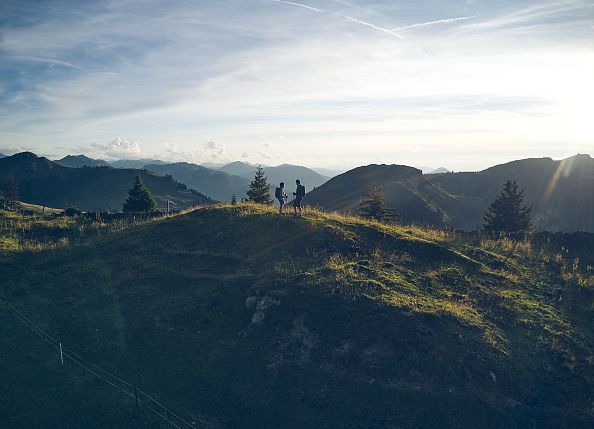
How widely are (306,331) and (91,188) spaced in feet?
631

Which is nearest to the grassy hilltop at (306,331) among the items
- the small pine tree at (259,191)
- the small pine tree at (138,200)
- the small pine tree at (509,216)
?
the small pine tree at (509,216)

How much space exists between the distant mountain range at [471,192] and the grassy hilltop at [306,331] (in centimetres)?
7021

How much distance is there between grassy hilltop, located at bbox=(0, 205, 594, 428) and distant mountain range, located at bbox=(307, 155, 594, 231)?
70212 millimetres

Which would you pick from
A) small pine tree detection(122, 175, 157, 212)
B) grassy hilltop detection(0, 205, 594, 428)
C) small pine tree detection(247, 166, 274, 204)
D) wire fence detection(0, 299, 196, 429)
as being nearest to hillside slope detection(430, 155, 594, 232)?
small pine tree detection(247, 166, 274, 204)

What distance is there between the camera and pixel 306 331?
688 inches

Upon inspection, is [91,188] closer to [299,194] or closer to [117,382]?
[299,194]

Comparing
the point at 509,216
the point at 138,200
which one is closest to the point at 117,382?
the point at 138,200

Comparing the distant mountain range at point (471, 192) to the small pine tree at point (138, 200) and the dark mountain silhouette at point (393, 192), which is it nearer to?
the dark mountain silhouette at point (393, 192)

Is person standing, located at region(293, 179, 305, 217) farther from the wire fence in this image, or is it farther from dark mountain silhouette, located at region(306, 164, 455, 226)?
dark mountain silhouette, located at region(306, 164, 455, 226)

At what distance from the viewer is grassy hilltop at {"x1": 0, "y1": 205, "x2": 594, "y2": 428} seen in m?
14.1

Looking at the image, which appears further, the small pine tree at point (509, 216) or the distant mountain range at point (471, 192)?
Answer: the distant mountain range at point (471, 192)

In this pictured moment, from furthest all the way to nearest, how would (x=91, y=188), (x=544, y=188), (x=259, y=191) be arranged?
1. (x=91, y=188)
2. (x=544, y=188)
3. (x=259, y=191)

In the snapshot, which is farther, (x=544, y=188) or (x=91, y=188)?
(x=91, y=188)

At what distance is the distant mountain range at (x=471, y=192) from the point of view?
100 metres
